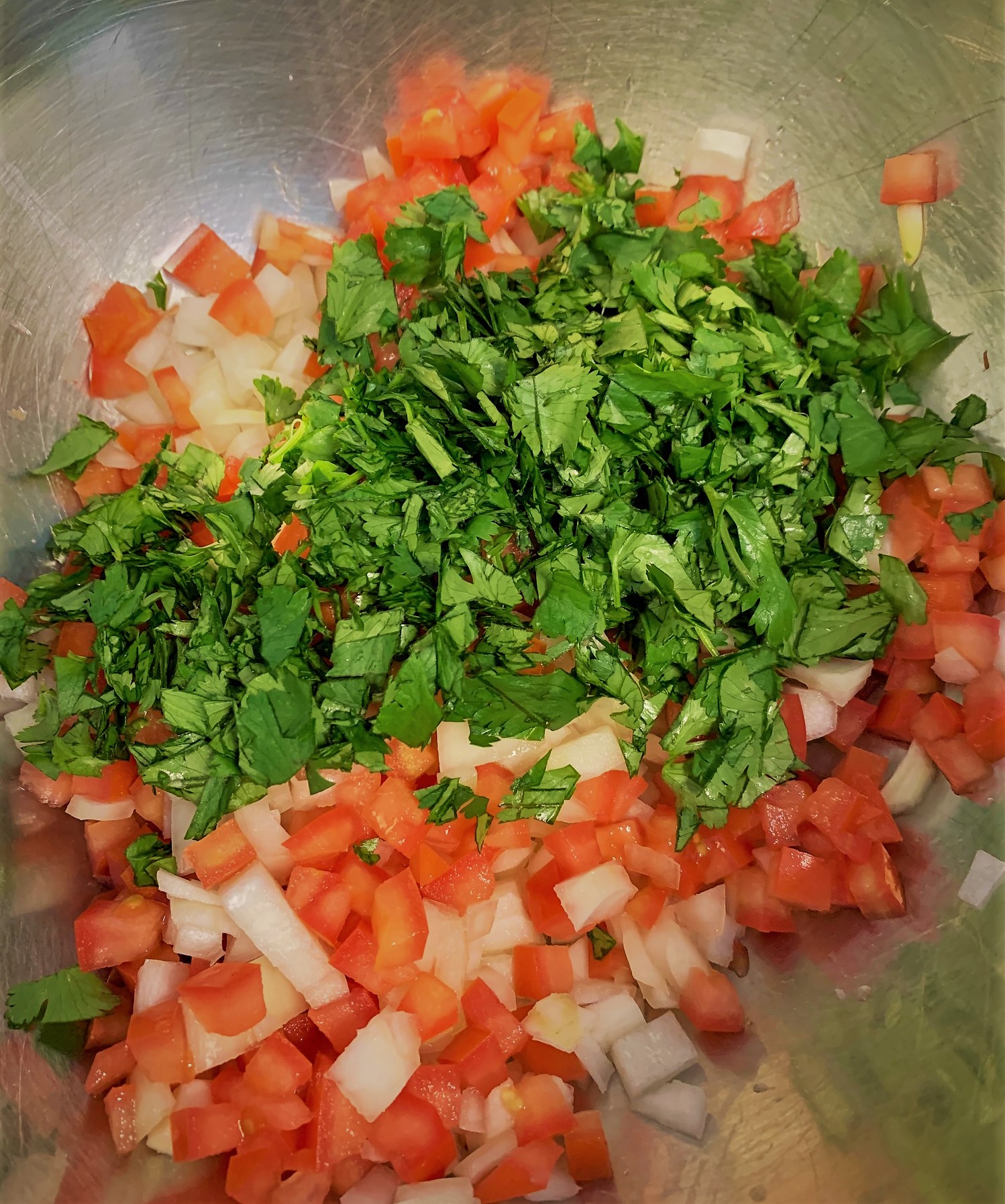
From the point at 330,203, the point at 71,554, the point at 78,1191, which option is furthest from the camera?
the point at 330,203

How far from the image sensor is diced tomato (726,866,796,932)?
1628 mm

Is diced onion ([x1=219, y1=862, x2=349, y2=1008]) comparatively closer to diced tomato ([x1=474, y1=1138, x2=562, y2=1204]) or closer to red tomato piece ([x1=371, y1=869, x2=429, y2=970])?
red tomato piece ([x1=371, y1=869, x2=429, y2=970])

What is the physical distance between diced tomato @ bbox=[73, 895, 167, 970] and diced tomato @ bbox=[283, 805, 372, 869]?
321mm

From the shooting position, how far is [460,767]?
1597 millimetres

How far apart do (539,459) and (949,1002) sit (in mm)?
1265

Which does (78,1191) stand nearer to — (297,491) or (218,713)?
(218,713)

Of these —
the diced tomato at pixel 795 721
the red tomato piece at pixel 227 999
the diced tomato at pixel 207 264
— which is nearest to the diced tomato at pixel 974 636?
the diced tomato at pixel 795 721

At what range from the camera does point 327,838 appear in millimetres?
1562

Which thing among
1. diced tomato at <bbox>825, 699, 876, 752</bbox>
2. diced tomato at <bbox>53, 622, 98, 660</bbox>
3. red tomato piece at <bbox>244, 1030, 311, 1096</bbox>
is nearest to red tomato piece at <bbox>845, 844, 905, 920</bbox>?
diced tomato at <bbox>825, 699, 876, 752</bbox>

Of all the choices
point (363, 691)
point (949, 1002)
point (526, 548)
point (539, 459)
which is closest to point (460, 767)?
point (363, 691)

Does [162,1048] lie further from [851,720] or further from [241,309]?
[241,309]

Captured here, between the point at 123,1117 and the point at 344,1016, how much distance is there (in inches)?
16.7

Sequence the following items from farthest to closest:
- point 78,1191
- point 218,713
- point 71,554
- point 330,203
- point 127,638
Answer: point 330,203 → point 71,554 → point 127,638 → point 218,713 → point 78,1191

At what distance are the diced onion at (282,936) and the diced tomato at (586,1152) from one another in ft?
1.61
